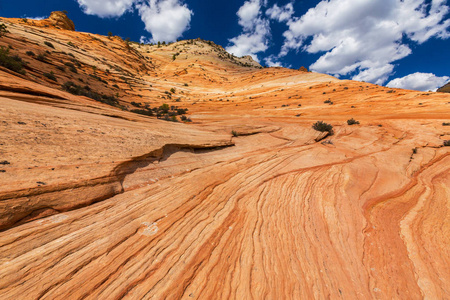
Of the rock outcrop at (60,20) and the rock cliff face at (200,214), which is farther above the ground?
the rock outcrop at (60,20)

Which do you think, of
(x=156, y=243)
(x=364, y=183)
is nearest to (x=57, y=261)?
(x=156, y=243)

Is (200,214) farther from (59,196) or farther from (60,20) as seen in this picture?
(60,20)

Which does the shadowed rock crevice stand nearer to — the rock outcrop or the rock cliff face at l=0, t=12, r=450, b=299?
the rock cliff face at l=0, t=12, r=450, b=299

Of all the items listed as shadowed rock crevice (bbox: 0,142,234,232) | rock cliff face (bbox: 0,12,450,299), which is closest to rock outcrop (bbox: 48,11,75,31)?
rock cliff face (bbox: 0,12,450,299)

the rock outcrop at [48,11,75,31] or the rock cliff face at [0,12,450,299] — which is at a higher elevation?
the rock outcrop at [48,11,75,31]

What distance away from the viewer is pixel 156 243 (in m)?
2.75

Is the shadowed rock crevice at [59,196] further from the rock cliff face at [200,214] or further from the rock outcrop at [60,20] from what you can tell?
the rock outcrop at [60,20]

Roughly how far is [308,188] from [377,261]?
2.11 m

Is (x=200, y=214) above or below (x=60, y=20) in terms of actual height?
below

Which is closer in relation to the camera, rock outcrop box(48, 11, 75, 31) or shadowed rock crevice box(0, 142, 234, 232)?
shadowed rock crevice box(0, 142, 234, 232)

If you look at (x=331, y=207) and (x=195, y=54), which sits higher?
(x=195, y=54)

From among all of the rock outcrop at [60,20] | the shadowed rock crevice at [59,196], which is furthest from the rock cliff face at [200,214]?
the rock outcrop at [60,20]

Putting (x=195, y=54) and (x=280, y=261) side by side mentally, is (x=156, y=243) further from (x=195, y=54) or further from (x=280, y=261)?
(x=195, y=54)

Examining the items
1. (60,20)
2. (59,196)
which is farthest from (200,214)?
(60,20)
